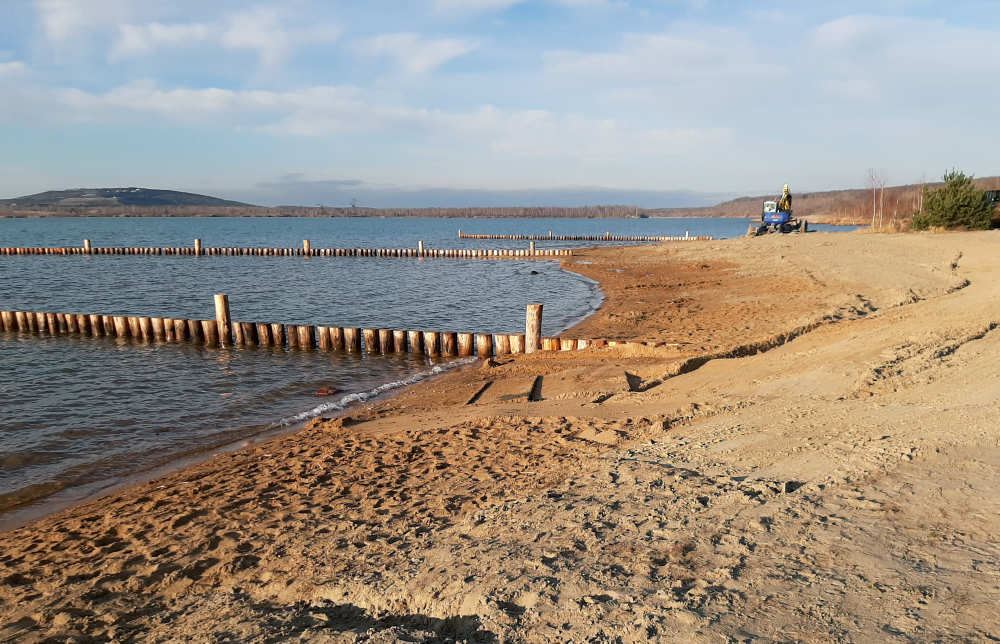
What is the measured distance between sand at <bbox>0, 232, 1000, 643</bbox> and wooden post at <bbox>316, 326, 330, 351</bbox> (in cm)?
608

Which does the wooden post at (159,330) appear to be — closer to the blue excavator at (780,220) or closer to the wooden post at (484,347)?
the wooden post at (484,347)

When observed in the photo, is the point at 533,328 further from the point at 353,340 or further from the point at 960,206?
the point at 960,206

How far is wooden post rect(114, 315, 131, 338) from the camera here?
18.2 meters

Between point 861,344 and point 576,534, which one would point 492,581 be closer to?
point 576,534

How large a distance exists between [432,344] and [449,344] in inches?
17.9

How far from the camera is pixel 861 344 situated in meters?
10.2

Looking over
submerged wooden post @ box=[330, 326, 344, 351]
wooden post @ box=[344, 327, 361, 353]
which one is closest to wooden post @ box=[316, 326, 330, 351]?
submerged wooden post @ box=[330, 326, 344, 351]

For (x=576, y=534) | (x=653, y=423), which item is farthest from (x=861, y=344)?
(x=576, y=534)

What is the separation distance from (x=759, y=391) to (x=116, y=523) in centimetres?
807

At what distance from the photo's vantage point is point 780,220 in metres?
43.6

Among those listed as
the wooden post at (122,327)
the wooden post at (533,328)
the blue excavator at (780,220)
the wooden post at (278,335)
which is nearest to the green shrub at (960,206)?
the blue excavator at (780,220)

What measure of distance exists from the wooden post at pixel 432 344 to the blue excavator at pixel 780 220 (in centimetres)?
3499

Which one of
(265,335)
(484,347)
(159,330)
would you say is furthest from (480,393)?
(159,330)

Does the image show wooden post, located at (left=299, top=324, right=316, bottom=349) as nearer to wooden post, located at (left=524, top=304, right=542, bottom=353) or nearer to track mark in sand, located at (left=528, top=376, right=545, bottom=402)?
wooden post, located at (left=524, top=304, right=542, bottom=353)
